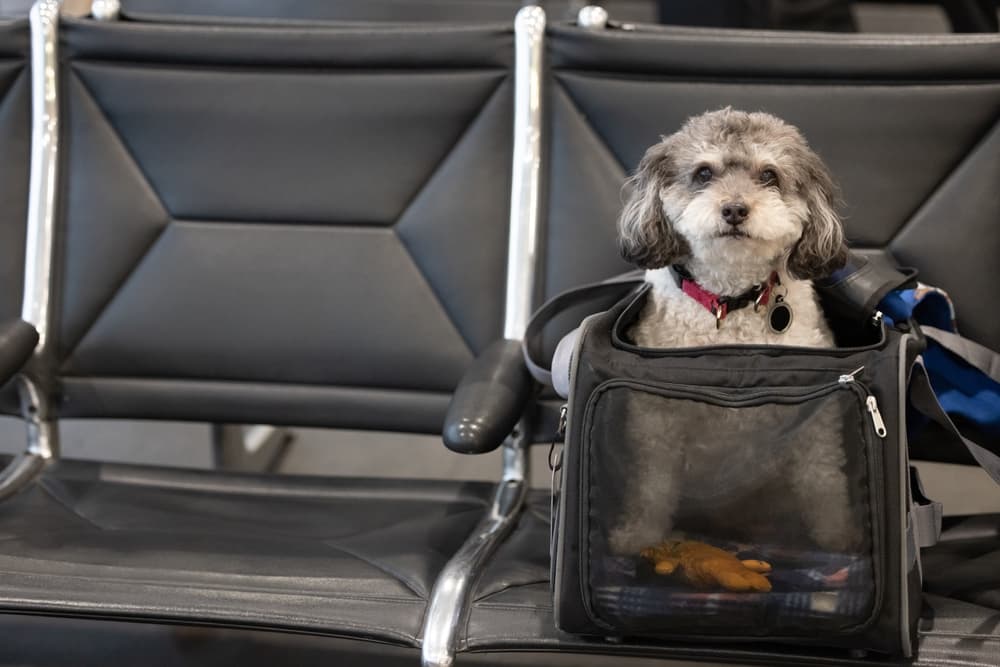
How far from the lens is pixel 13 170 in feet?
5.91

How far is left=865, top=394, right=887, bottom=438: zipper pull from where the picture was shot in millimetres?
1175

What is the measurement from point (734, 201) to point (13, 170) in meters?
1.24

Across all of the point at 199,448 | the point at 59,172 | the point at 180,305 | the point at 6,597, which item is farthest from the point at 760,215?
the point at 199,448

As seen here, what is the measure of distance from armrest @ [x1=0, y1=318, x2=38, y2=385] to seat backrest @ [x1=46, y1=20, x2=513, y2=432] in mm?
84

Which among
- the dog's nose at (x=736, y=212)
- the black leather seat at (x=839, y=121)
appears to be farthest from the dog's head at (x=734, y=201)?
the black leather seat at (x=839, y=121)

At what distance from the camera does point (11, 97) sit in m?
1.79

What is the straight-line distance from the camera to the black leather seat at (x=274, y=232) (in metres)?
1.73

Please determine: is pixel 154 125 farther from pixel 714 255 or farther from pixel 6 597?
pixel 714 255

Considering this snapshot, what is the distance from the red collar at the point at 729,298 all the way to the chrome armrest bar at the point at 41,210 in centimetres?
109

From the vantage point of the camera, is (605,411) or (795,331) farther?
(795,331)

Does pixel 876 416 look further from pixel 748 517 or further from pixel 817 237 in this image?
pixel 817 237

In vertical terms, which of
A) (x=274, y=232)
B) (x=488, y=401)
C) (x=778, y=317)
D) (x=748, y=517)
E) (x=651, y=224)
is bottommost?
(x=748, y=517)

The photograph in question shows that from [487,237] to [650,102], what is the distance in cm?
34

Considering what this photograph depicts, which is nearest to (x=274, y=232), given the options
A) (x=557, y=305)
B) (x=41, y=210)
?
(x=41, y=210)
